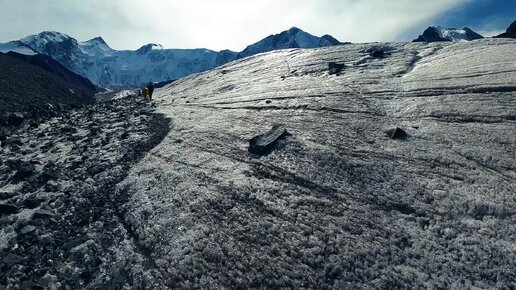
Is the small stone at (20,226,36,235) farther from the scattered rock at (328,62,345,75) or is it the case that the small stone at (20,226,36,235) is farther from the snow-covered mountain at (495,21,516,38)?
the snow-covered mountain at (495,21,516,38)

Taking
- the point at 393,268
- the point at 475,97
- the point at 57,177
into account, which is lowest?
the point at 393,268

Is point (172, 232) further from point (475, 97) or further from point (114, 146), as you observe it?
point (475, 97)

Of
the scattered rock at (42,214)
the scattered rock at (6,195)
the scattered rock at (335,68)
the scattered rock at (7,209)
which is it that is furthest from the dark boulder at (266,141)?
the scattered rock at (335,68)

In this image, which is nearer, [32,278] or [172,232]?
[32,278]

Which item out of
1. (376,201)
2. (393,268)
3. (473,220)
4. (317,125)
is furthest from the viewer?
(317,125)

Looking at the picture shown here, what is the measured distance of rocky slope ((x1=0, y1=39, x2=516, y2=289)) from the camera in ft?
31.9

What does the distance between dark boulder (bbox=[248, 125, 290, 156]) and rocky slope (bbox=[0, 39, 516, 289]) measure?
63mm

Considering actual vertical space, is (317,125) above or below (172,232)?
above

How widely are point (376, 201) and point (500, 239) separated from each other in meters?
3.52

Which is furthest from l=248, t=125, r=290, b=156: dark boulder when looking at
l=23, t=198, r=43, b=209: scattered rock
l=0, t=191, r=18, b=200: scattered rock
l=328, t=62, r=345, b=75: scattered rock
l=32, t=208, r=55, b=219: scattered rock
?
l=328, t=62, r=345, b=75: scattered rock

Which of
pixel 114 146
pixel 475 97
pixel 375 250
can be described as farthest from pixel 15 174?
pixel 475 97

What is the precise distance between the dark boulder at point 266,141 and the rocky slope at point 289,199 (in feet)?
0.21

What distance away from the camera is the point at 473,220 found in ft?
35.7

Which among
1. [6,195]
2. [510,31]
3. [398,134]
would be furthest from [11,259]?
[510,31]
